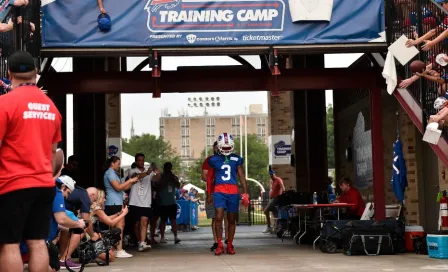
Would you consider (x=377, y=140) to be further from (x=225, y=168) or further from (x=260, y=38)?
(x=225, y=168)

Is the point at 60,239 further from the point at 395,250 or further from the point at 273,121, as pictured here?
the point at 273,121

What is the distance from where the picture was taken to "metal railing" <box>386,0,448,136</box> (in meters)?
11.4

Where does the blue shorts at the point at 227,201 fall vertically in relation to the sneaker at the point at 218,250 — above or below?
above

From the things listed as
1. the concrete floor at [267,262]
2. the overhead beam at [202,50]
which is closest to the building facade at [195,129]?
the concrete floor at [267,262]

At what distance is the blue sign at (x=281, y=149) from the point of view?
75.8ft

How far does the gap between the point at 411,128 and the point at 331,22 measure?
8.76 ft

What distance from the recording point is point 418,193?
48.2 feet

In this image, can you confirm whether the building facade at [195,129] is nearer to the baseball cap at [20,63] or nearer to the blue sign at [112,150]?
the blue sign at [112,150]

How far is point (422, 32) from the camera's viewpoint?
1211 centimetres

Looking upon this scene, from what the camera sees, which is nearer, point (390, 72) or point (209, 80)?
Result: point (390, 72)

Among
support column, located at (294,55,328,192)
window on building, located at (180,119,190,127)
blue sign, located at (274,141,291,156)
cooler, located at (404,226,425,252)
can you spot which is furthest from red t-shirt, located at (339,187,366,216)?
window on building, located at (180,119,190,127)

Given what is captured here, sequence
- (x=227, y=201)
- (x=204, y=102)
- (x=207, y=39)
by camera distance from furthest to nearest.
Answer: (x=204, y=102) → (x=207, y=39) → (x=227, y=201)

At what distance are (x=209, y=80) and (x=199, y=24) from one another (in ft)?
3.93

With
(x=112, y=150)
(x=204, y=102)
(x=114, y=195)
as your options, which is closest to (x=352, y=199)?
(x=114, y=195)
